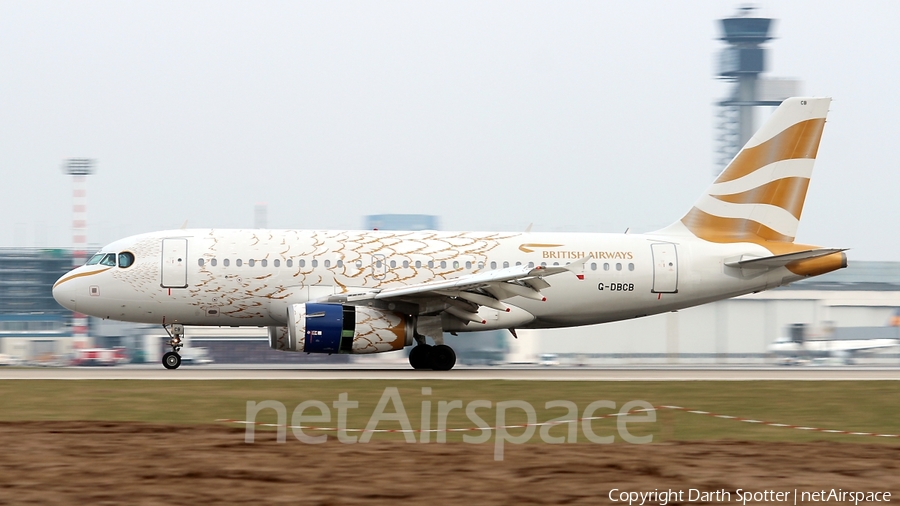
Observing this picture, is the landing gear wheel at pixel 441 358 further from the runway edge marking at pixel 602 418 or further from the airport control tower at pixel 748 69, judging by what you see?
the airport control tower at pixel 748 69

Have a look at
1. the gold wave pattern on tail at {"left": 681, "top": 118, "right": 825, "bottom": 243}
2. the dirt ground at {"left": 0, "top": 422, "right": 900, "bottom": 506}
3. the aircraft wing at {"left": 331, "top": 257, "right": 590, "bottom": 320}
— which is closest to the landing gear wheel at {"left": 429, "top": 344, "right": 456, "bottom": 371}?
the aircraft wing at {"left": 331, "top": 257, "right": 590, "bottom": 320}

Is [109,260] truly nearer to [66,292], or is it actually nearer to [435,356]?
[66,292]

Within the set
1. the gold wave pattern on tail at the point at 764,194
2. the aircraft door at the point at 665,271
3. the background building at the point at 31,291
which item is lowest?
the background building at the point at 31,291

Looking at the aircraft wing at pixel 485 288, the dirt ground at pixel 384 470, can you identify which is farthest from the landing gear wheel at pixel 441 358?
the dirt ground at pixel 384 470

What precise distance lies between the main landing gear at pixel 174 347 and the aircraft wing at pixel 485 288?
4.60m

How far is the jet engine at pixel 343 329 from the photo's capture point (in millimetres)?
25078

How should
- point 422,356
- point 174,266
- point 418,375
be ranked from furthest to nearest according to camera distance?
point 422,356 → point 174,266 → point 418,375

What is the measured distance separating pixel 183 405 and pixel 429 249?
11.3 meters

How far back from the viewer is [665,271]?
1152 inches

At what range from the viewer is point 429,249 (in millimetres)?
28047

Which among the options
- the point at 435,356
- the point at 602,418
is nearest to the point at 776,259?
the point at 435,356

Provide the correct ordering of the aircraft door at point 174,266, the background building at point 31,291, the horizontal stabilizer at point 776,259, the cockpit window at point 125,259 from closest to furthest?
1. the aircraft door at point 174,266
2. the cockpit window at point 125,259
3. the horizontal stabilizer at point 776,259
4. the background building at point 31,291

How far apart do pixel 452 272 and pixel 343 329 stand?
395cm

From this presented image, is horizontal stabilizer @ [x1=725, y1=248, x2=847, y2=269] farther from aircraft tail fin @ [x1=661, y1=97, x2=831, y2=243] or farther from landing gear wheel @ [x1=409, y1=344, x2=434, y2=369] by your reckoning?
landing gear wheel @ [x1=409, y1=344, x2=434, y2=369]
